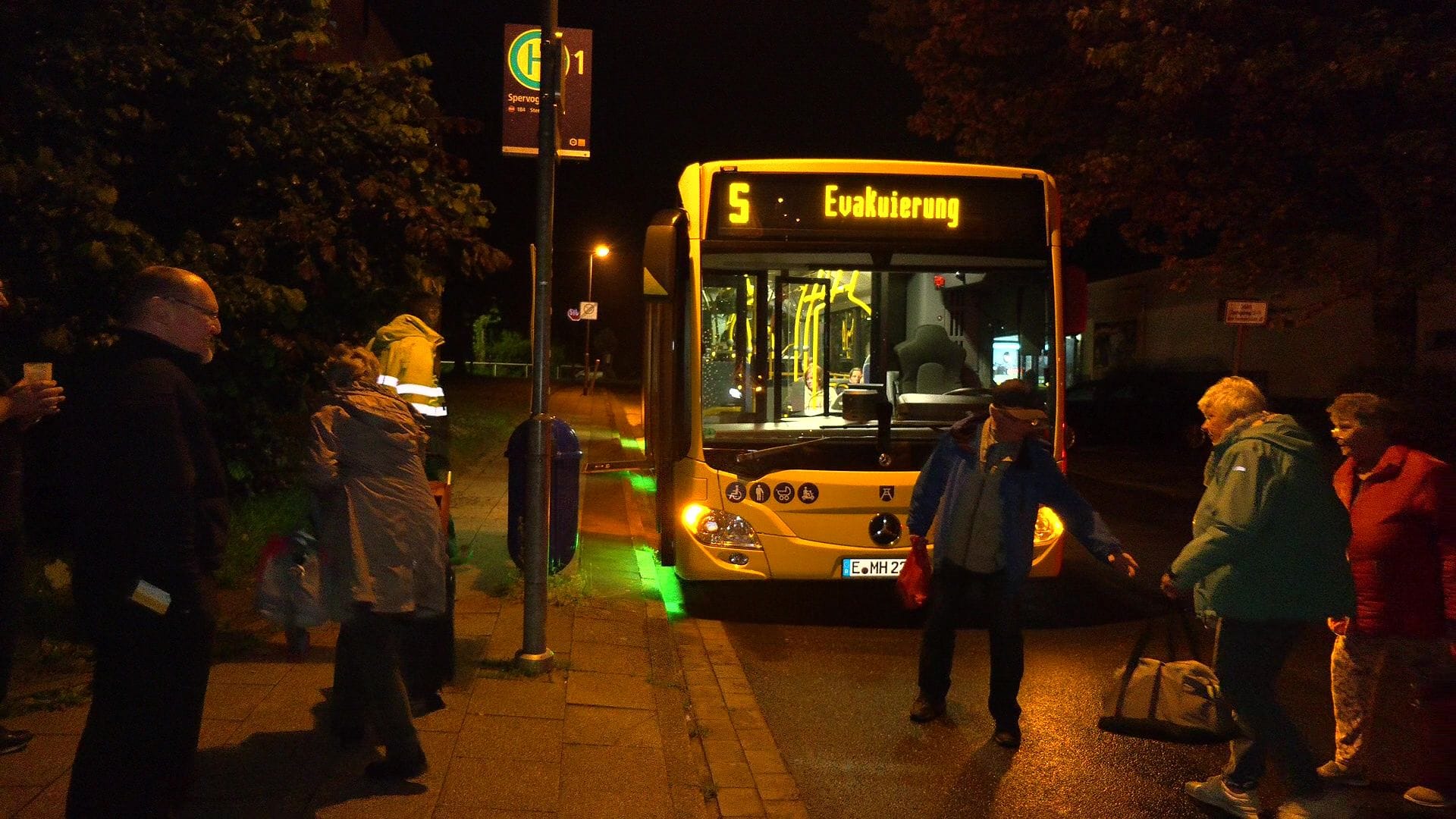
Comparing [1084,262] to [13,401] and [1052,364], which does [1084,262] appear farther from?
[13,401]

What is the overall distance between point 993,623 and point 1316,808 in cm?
159

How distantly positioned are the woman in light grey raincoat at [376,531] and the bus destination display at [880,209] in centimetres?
401

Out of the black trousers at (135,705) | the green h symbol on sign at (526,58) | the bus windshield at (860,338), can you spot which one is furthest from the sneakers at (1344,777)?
the green h symbol on sign at (526,58)

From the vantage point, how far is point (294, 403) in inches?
446

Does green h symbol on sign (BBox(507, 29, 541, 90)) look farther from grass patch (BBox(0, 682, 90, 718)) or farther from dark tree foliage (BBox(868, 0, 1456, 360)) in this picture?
dark tree foliage (BBox(868, 0, 1456, 360))

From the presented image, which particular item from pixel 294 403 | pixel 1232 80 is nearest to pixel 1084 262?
pixel 1232 80

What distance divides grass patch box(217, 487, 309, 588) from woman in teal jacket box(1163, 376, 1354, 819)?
4892 millimetres

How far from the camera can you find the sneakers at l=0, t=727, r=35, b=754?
191 inches

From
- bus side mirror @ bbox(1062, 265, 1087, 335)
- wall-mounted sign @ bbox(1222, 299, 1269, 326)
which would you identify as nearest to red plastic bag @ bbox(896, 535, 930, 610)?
bus side mirror @ bbox(1062, 265, 1087, 335)

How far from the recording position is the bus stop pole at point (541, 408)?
6.45 meters

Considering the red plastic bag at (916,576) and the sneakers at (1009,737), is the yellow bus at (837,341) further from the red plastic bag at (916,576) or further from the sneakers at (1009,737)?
the sneakers at (1009,737)

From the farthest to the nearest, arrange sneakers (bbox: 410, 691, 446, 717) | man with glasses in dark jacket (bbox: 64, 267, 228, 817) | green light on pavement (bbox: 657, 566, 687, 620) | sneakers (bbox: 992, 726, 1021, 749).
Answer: green light on pavement (bbox: 657, 566, 687, 620) → sneakers (bbox: 992, 726, 1021, 749) → sneakers (bbox: 410, 691, 446, 717) → man with glasses in dark jacket (bbox: 64, 267, 228, 817)

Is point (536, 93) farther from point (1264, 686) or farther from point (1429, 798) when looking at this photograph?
point (1429, 798)

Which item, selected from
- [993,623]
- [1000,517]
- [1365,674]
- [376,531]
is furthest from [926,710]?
[376,531]
